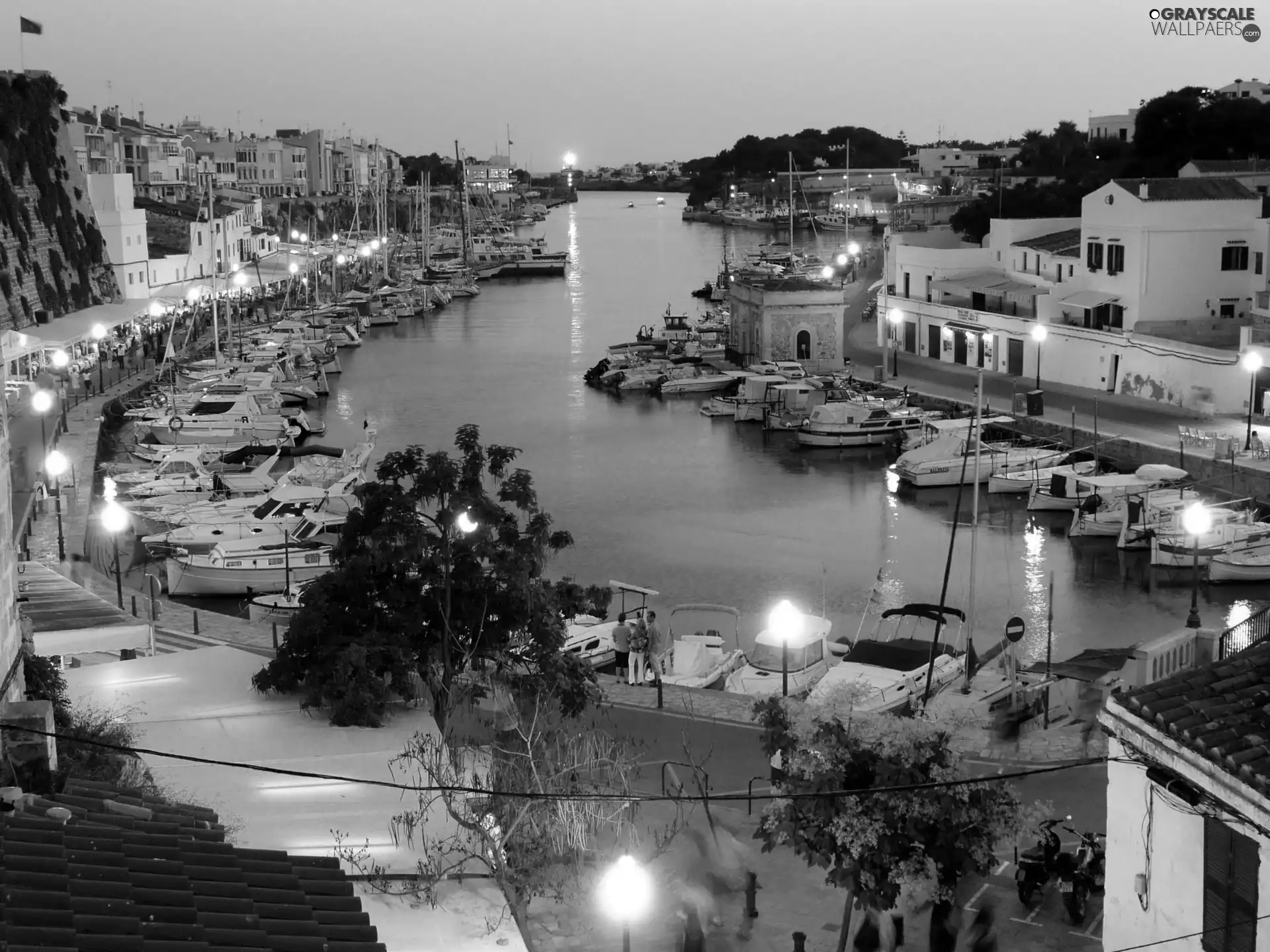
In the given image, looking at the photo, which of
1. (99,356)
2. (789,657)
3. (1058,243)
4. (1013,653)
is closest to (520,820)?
(1013,653)

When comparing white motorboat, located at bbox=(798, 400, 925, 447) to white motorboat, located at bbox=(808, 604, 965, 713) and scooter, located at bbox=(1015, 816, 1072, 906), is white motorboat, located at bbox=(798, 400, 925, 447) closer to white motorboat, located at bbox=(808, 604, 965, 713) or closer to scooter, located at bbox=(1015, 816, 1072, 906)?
white motorboat, located at bbox=(808, 604, 965, 713)

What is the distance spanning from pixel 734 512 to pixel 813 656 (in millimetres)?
11357

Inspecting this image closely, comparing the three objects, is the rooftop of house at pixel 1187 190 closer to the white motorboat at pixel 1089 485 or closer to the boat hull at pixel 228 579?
the white motorboat at pixel 1089 485

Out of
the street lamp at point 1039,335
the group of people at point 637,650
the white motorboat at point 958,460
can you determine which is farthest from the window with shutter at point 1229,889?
the street lamp at point 1039,335

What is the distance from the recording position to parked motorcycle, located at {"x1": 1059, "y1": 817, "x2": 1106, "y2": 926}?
845 cm

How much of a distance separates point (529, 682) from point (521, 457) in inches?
816

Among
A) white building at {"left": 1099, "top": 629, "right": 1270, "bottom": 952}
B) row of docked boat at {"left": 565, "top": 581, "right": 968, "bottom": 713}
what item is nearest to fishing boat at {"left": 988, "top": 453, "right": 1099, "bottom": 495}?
row of docked boat at {"left": 565, "top": 581, "right": 968, "bottom": 713}

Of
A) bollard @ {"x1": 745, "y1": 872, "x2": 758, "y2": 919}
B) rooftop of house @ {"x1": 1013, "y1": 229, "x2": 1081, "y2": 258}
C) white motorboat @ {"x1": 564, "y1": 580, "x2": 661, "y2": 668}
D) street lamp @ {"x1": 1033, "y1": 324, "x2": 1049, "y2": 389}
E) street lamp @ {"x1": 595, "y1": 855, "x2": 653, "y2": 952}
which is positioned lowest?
white motorboat @ {"x1": 564, "y1": 580, "x2": 661, "y2": 668}

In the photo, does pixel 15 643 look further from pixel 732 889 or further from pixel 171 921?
pixel 732 889

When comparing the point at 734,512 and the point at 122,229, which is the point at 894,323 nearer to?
the point at 734,512

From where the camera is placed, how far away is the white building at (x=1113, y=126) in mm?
71312

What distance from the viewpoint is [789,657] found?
15.3 meters

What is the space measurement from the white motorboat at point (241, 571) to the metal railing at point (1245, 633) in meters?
14.1

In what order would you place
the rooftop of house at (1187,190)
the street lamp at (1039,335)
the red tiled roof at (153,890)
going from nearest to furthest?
the red tiled roof at (153,890) < the rooftop of house at (1187,190) < the street lamp at (1039,335)
